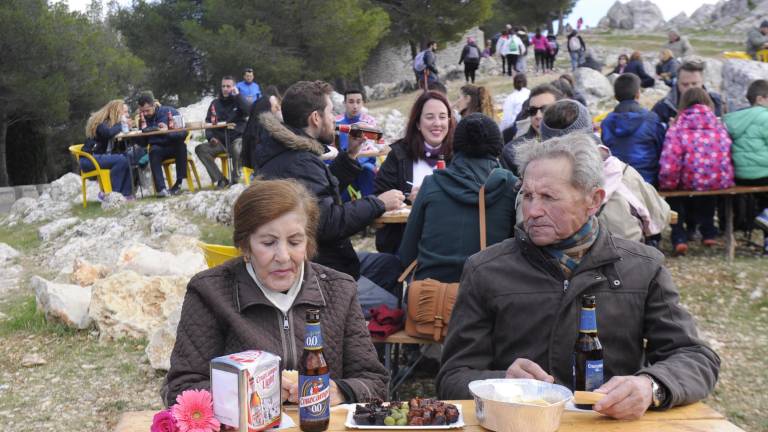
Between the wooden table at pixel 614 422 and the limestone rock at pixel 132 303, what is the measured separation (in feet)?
13.0

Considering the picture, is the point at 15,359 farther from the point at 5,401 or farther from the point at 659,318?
the point at 659,318

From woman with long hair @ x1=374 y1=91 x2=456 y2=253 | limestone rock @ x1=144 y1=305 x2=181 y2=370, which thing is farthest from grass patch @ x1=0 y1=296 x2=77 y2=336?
woman with long hair @ x1=374 y1=91 x2=456 y2=253

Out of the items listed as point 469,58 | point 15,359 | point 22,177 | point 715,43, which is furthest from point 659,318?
point 715,43

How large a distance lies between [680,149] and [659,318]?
5149 mm

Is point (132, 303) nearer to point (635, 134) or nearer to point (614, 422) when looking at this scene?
point (635, 134)

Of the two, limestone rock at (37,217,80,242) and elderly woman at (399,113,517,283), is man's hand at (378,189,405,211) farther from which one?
limestone rock at (37,217,80,242)

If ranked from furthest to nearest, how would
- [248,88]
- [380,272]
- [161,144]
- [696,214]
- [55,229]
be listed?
[248,88]
[161,144]
[55,229]
[696,214]
[380,272]

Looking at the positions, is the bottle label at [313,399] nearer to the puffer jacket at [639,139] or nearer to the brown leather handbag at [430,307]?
the brown leather handbag at [430,307]

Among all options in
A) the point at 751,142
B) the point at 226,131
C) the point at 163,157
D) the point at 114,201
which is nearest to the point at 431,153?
the point at 751,142

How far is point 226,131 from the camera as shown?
12805 millimetres

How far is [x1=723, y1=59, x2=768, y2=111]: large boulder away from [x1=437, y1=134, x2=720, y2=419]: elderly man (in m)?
14.9

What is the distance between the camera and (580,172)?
2.58 m

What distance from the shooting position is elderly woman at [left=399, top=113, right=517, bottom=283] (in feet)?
13.1

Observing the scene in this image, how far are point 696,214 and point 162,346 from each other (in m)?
5.29
